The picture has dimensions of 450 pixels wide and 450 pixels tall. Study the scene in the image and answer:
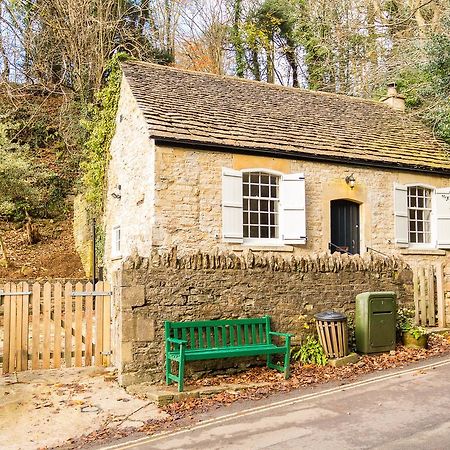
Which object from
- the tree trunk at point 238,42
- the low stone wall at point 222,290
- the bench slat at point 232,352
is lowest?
the bench slat at point 232,352

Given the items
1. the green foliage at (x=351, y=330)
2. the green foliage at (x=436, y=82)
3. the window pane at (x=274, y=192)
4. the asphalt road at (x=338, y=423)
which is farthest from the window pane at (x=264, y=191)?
the green foliage at (x=436, y=82)

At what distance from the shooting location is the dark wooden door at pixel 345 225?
13.3 metres

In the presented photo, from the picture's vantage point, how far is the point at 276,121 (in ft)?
45.7

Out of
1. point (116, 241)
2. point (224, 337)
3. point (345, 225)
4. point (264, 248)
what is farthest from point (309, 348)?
point (116, 241)

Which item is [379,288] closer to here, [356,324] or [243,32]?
[356,324]

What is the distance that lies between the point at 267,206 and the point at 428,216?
205 inches

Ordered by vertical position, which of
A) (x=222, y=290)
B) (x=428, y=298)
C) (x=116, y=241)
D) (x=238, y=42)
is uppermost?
(x=238, y=42)

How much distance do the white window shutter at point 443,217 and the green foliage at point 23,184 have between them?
43.1ft

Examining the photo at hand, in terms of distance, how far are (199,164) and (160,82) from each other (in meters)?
3.88

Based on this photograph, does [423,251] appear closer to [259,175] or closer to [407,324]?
[407,324]

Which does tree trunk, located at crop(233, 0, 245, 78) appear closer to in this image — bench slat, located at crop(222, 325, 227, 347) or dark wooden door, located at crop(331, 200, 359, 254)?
dark wooden door, located at crop(331, 200, 359, 254)

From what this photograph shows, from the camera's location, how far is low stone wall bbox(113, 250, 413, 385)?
746cm

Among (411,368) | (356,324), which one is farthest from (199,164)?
(411,368)

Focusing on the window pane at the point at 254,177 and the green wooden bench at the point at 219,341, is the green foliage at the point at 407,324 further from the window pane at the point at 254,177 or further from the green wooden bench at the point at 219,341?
the window pane at the point at 254,177
